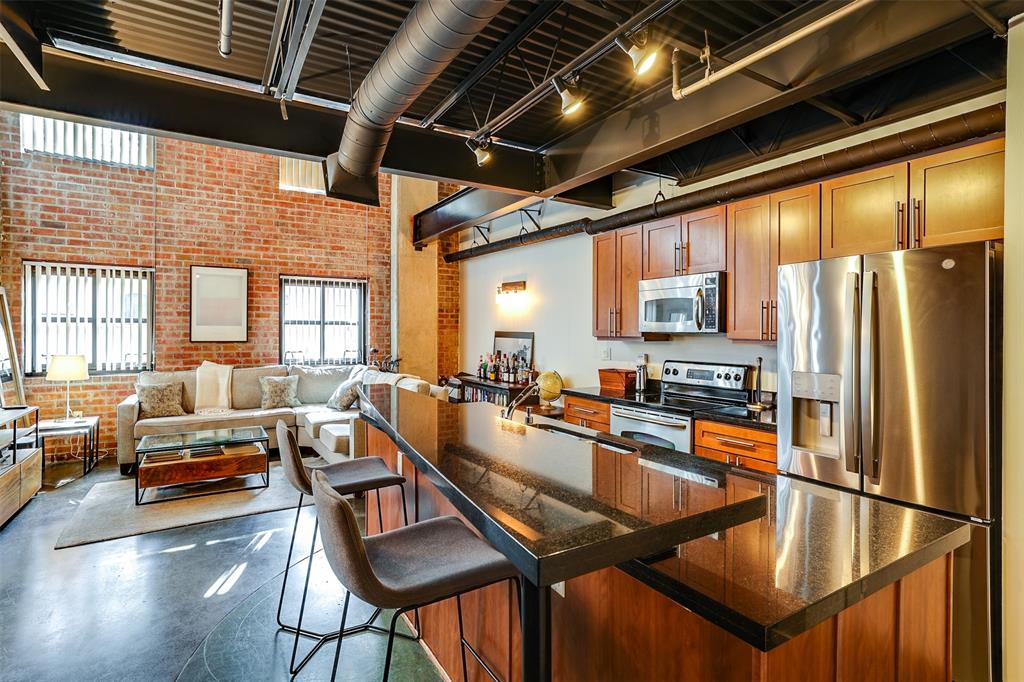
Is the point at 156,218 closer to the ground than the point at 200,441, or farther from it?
farther from it

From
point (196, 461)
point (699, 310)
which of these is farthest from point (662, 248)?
point (196, 461)

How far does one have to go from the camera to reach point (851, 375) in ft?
7.84

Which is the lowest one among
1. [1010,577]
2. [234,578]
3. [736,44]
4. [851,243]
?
[234,578]

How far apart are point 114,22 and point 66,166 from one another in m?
4.43

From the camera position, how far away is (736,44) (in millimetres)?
2342

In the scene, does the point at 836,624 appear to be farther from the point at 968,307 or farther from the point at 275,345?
the point at 275,345

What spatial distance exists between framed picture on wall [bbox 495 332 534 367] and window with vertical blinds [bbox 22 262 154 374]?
4.04 metres

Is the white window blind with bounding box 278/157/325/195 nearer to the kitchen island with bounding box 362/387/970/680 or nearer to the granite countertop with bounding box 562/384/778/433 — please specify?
the granite countertop with bounding box 562/384/778/433

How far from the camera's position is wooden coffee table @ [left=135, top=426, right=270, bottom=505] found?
13.6 feet

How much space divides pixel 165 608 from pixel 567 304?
386 centimetres

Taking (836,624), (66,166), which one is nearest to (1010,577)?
(836,624)

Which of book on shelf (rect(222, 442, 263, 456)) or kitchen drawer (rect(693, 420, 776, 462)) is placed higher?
kitchen drawer (rect(693, 420, 776, 462))

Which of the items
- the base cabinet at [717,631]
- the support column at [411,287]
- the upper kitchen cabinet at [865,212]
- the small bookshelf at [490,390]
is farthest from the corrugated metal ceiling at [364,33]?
the support column at [411,287]

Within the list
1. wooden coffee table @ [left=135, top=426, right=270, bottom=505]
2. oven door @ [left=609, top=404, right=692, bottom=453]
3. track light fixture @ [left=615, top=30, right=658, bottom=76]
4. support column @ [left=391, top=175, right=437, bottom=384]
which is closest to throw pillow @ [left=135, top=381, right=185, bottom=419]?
wooden coffee table @ [left=135, top=426, right=270, bottom=505]
